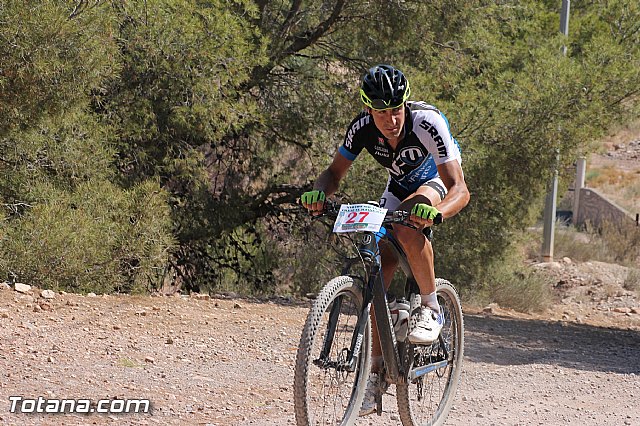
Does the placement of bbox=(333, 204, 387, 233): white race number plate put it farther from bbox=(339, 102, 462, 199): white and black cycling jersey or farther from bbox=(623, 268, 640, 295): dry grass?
bbox=(623, 268, 640, 295): dry grass

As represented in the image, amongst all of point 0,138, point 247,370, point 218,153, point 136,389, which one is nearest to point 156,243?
point 0,138

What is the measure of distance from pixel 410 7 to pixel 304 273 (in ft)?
13.2

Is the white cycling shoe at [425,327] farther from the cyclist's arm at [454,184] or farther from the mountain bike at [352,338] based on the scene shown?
the cyclist's arm at [454,184]

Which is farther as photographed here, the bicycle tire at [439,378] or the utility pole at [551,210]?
the utility pole at [551,210]

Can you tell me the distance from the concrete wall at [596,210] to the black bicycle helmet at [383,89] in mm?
21655

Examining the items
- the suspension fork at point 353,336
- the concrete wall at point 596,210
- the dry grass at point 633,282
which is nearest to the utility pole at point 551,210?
the dry grass at point 633,282

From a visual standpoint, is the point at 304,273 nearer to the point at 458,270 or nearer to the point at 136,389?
the point at 458,270

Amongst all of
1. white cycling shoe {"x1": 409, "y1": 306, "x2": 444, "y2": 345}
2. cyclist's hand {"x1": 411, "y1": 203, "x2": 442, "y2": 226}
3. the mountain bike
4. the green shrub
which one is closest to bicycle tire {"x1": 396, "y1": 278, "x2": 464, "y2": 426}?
the mountain bike

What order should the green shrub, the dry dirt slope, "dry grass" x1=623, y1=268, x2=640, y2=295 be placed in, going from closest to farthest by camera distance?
the dry dirt slope < the green shrub < "dry grass" x1=623, y1=268, x2=640, y2=295

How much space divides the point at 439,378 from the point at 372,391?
3.26 feet

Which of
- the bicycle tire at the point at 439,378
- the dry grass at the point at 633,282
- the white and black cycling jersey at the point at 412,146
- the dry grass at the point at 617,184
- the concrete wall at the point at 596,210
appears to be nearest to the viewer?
the white and black cycling jersey at the point at 412,146

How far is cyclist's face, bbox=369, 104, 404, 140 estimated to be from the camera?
4.98 meters

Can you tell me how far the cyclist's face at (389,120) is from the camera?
16.3 ft

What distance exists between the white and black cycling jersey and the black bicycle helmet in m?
0.26
